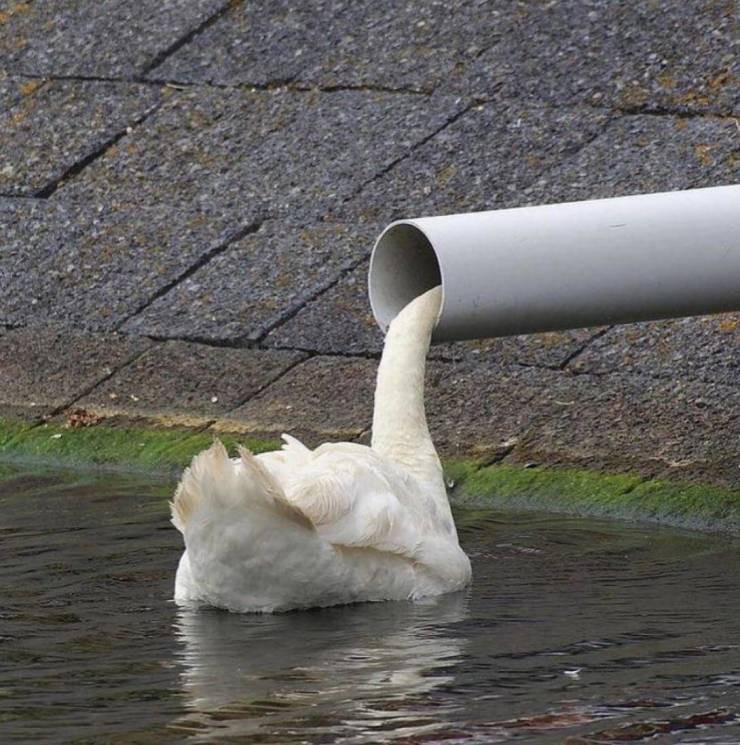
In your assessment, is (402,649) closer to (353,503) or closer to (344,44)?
(353,503)

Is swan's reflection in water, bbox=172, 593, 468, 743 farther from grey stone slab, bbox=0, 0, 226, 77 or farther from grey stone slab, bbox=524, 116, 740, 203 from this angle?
grey stone slab, bbox=0, 0, 226, 77

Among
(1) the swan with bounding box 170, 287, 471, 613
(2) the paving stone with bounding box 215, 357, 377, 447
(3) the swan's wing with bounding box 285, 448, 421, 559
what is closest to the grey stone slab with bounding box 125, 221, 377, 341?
(2) the paving stone with bounding box 215, 357, 377, 447

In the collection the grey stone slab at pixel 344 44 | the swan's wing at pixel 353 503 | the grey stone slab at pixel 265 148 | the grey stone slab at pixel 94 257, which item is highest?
the grey stone slab at pixel 344 44

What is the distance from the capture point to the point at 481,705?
4.79m

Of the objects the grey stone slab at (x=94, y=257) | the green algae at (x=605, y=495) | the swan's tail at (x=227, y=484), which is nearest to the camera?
the swan's tail at (x=227, y=484)

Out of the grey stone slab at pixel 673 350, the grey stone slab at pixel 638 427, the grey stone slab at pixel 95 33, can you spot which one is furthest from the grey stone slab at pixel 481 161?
the grey stone slab at pixel 95 33

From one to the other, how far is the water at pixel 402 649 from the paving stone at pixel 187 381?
4.38ft

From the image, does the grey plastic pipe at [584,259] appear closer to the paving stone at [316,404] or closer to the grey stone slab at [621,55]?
the paving stone at [316,404]

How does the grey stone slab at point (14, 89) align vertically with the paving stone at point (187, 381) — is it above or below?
above

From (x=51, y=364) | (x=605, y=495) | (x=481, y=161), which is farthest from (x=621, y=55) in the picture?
(x=605, y=495)

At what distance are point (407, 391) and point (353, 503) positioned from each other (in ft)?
2.08

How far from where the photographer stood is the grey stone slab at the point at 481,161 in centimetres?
931

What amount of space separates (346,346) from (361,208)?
1110 mm

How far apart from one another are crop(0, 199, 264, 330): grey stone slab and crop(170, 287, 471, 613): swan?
9.70 feet
